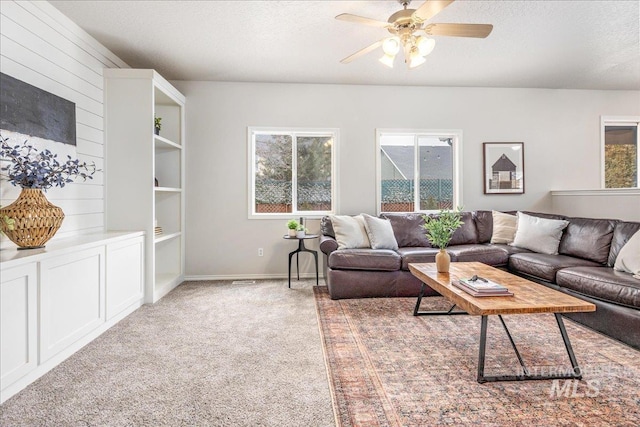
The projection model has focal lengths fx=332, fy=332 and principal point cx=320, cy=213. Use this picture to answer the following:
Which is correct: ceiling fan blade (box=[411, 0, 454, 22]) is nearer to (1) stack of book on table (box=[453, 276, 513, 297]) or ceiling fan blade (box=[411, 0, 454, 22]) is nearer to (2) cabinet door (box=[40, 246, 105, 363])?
(1) stack of book on table (box=[453, 276, 513, 297])

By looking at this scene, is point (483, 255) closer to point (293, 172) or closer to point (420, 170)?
point (420, 170)

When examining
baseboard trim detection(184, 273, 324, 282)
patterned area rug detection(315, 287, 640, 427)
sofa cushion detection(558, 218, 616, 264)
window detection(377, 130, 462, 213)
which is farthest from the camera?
window detection(377, 130, 462, 213)

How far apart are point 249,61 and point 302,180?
1701mm

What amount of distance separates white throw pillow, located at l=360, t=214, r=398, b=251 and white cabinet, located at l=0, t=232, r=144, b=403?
2.57 metres

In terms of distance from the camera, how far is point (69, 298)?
232 cm

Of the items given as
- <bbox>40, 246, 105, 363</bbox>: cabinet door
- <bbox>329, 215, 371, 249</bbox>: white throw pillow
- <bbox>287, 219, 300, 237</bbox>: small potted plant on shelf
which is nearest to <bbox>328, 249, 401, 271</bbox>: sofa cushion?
<bbox>329, 215, 371, 249</bbox>: white throw pillow

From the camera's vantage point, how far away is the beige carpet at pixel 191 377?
5.52ft

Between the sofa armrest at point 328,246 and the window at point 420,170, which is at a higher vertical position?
the window at point 420,170

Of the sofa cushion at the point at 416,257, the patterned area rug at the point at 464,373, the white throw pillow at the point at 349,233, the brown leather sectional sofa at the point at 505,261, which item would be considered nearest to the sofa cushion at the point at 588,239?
the brown leather sectional sofa at the point at 505,261

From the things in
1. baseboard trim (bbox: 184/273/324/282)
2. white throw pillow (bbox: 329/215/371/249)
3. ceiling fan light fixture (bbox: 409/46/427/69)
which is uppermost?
ceiling fan light fixture (bbox: 409/46/427/69)

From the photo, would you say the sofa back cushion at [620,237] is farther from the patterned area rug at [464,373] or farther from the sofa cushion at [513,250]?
the patterned area rug at [464,373]

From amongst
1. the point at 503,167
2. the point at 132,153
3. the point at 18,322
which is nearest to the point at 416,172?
the point at 503,167

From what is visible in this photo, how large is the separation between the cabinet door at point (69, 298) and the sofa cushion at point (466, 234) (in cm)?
389

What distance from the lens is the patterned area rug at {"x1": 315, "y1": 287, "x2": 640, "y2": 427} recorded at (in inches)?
65.5
